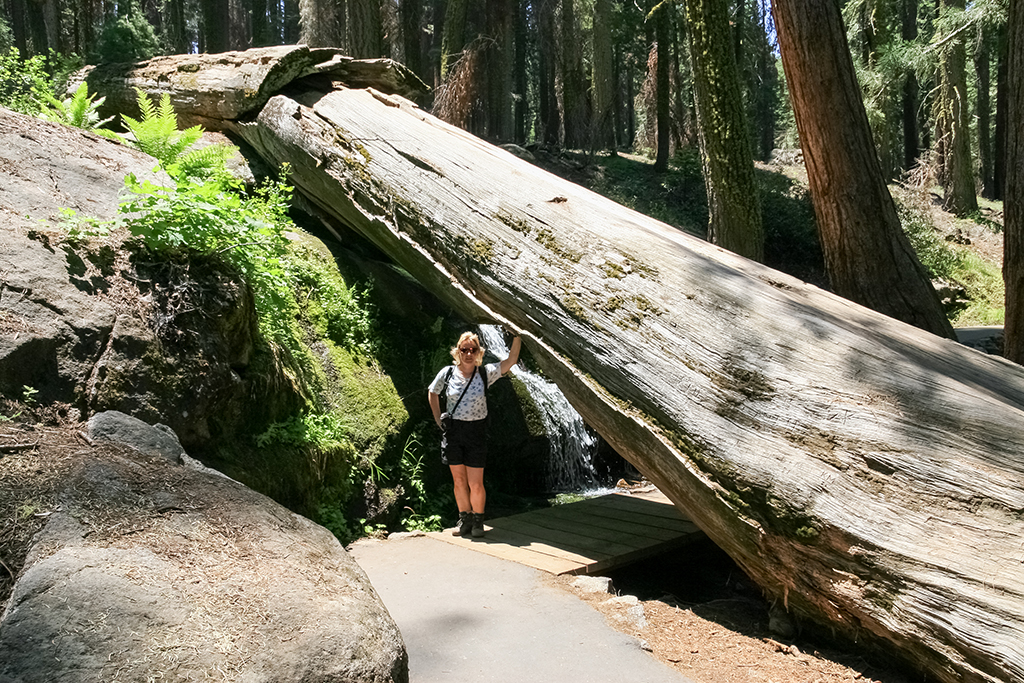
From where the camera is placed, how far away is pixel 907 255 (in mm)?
6902

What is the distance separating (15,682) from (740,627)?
168 inches

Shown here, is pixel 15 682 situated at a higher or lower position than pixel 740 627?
higher

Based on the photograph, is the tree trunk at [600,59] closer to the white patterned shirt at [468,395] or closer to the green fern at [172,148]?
the green fern at [172,148]

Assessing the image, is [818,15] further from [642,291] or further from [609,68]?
[609,68]

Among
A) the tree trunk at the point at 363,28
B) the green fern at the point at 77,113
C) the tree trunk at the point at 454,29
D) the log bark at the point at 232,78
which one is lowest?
the green fern at the point at 77,113

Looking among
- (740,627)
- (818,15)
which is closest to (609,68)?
(818,15)

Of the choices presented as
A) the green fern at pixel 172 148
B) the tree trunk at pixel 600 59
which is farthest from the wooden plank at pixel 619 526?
the tree trunk at pixel 600 59

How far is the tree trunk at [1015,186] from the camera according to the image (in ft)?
20.5

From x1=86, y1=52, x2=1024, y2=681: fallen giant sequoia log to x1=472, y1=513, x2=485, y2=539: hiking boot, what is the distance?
1.59 meters

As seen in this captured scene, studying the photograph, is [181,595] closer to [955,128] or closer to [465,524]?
[465,524]

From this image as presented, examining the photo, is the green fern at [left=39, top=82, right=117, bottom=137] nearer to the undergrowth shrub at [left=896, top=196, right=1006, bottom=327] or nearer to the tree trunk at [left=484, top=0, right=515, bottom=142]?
the tree trunk at [left=484, top=0, right=515, bottom=142]

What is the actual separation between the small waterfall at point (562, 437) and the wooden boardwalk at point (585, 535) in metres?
1.15

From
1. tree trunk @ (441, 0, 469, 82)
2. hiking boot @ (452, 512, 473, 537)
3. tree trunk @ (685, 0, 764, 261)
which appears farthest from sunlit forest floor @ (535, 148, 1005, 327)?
hiking boot @ (452, 512, 473, 537)

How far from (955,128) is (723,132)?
20.4 m
